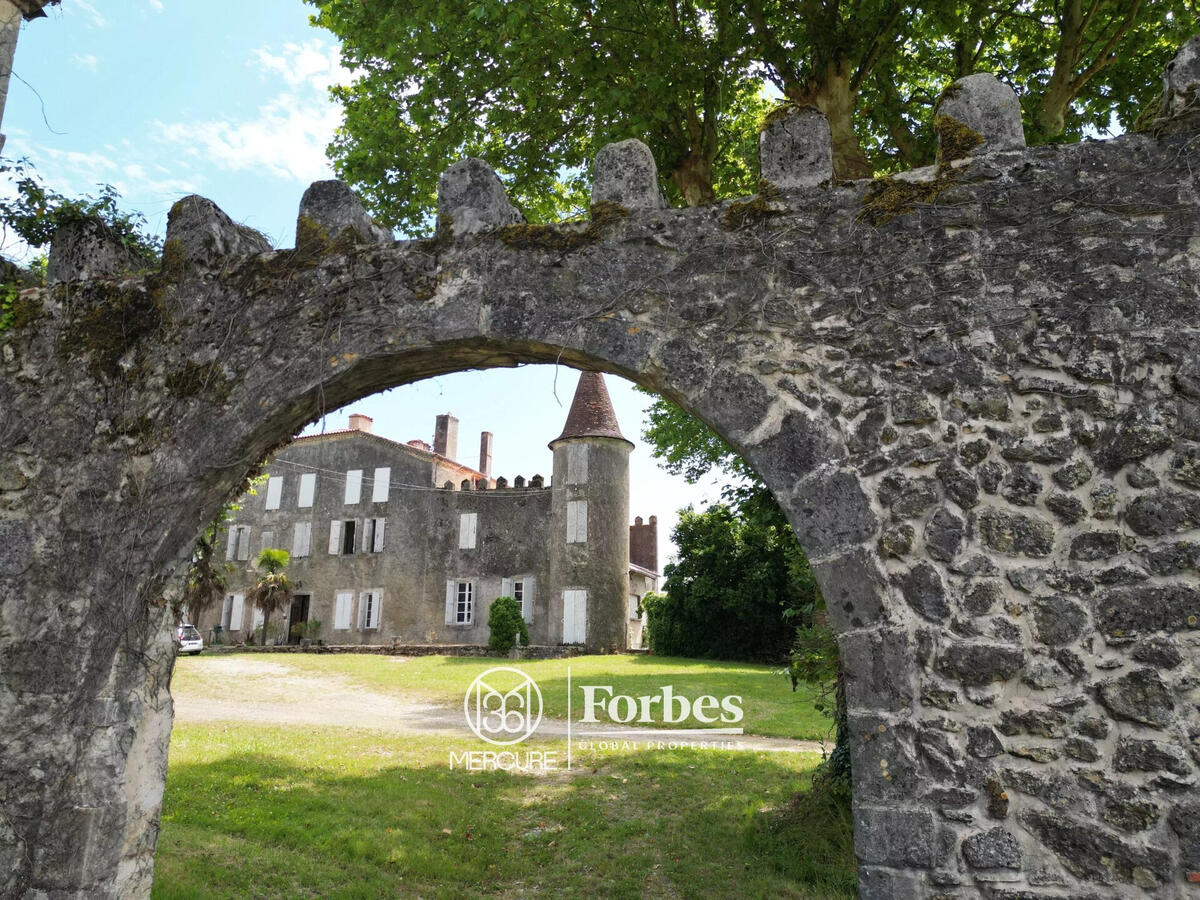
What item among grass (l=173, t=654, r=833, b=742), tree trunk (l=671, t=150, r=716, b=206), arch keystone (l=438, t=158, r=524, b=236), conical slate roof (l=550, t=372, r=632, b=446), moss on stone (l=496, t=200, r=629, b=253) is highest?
conical slate roof (l=550, t=372, r=632, b=446)

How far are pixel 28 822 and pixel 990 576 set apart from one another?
4.33 meters

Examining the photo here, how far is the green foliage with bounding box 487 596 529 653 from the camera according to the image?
74.8 feet

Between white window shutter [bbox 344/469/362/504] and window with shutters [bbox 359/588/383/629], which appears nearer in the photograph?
window with shutters [bbox 359/588/383/629]

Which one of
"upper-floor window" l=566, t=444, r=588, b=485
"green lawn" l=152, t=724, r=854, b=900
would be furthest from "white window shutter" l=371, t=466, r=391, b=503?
"green lawn" l=152, t=724, r=854, b=900

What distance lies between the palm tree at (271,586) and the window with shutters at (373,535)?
2654 mm

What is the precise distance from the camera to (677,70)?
24.3ft

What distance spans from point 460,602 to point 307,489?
295 inches

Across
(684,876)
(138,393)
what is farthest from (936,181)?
(684,876)

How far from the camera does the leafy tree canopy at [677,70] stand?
713 centimetres

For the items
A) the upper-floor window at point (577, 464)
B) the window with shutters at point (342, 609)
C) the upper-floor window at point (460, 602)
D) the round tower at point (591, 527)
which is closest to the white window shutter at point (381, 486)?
the window with shutters at point (342, 609)

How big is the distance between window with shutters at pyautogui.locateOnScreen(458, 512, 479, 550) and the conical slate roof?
3.93 meters

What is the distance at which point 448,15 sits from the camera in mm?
7207

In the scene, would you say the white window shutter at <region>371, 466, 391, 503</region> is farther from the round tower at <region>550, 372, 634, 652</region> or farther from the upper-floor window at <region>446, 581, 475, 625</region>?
the round tower at <region>550, 372, 634, 652</region>

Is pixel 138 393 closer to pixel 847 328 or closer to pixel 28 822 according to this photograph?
pixel 28 822
